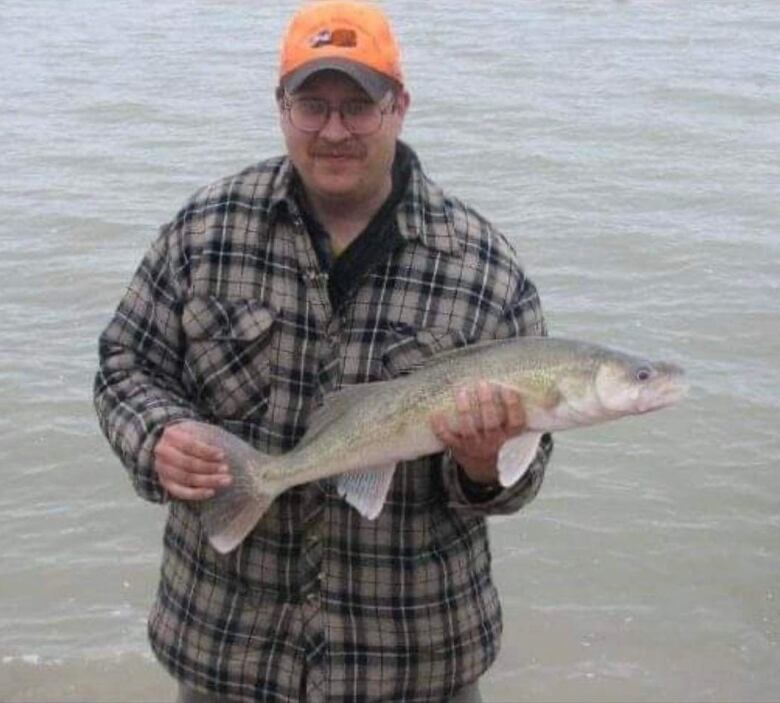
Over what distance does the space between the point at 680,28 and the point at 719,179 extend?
7.17 m

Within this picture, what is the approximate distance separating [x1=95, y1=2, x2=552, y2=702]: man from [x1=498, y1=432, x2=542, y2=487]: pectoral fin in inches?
2.5

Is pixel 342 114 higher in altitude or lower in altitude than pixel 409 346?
higher

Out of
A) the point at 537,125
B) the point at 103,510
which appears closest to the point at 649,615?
the point at 103,510

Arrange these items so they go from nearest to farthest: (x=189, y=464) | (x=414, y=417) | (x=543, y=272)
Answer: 1. (x=189, y=464)
2. (x=414, y=417)
3. (x=543, y=272)

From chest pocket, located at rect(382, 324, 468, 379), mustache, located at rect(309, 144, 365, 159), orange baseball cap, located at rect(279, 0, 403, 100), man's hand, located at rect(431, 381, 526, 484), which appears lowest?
man's hand, located at rect(431, 381, 526, 484)

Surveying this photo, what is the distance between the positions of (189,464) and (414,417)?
557 mm

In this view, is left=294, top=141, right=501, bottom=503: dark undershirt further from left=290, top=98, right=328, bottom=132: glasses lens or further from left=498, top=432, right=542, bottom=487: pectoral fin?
left=290, top=98, right=328, bottom=132: glasses lens

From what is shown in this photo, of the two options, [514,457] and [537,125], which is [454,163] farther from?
[514,457]

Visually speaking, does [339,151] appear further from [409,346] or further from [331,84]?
[409,346]

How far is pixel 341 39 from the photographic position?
12.0ft

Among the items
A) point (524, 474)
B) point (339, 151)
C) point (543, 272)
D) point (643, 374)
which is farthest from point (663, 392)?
point (543, 272)

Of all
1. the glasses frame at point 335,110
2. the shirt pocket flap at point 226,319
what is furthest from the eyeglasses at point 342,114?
the shirt pocket flap at point 226,319

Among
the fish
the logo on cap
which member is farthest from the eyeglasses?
the fish

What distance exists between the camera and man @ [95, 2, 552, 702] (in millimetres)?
3719
